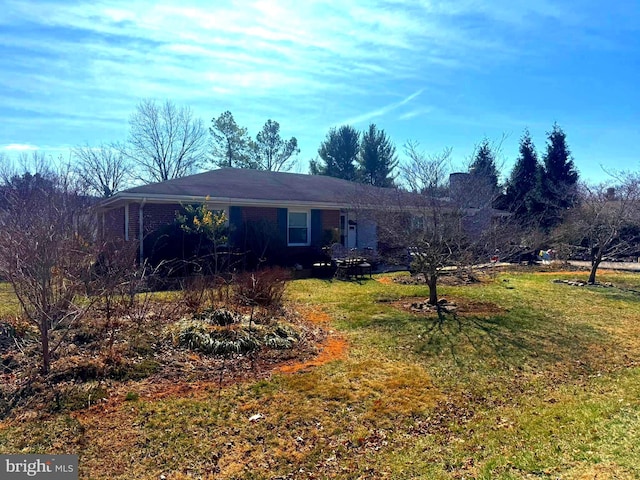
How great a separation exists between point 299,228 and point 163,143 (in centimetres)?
2238

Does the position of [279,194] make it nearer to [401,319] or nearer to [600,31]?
[401,319]

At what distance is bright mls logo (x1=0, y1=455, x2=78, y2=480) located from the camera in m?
3.03

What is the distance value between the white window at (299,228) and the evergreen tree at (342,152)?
72.0 ft

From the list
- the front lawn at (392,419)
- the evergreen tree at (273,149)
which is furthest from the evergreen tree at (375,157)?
the front lawn at (392,419)

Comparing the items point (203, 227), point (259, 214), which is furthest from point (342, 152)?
point (203, 227)

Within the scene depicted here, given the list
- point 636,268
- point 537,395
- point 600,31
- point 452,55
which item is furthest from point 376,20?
point 636,268

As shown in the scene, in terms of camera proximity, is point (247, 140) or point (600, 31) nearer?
point (600, 31)

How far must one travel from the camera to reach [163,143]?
34312 millimetres

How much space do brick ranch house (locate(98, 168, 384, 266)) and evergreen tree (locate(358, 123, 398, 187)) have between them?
61.6ft

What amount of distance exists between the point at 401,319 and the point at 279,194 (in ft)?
32.1

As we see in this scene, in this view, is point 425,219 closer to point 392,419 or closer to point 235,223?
point 392,419

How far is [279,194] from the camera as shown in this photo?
54.3 feet

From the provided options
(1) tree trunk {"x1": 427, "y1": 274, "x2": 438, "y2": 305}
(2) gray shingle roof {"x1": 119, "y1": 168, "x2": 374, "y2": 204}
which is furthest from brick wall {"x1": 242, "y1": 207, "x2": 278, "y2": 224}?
(1) tree trunk {"x1": 427, "y1": 274, "x2": 438, "y2": 305}

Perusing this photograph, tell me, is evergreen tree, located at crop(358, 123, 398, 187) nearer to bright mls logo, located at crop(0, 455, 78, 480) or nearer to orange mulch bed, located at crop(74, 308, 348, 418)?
orange mulch bed, located at crop(74, 308, 348, 418)
